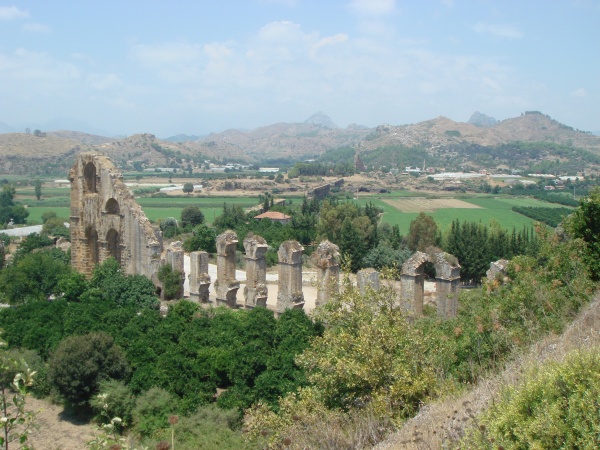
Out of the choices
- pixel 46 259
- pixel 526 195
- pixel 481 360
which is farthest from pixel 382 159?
pixel 481 360

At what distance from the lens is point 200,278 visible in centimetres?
2372

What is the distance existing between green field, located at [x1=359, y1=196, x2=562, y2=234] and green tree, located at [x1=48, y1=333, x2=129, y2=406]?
45587mm

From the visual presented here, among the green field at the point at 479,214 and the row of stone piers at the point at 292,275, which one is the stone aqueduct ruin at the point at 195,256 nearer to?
the row of stone piers at the point at 292,275

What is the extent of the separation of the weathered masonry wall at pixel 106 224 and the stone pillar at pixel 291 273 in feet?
20.4

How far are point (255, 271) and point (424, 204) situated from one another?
223 feet

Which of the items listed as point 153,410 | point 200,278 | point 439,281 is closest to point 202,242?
point 200,278

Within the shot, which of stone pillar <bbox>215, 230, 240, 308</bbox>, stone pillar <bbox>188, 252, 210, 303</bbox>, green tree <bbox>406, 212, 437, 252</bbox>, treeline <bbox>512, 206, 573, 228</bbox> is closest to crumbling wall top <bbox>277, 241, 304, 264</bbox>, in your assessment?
stone pillar <bbox>215, 230, 240, 308</bbox>

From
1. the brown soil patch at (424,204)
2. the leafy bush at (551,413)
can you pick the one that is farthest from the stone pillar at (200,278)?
the brown soil patch at (424,204)

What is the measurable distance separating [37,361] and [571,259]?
15.4m

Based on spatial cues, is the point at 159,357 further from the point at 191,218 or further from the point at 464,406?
the point at 191,218

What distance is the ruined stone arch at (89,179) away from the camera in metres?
27.3

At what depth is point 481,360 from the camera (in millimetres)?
11336

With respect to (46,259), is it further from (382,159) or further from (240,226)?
(382,159)

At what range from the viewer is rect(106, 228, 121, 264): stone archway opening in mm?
26609
